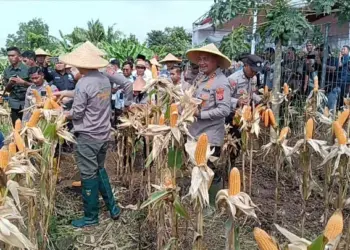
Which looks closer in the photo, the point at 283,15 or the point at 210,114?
the point at 210,114

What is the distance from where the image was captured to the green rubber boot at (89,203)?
3934 millimetres

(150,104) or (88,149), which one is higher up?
(150,104)

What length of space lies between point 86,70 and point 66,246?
1542 millimetres

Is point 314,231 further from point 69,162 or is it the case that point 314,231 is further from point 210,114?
point 69,162

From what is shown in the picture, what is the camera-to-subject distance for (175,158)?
9.09ft

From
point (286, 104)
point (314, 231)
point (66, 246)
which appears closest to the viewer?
point (66, 246)

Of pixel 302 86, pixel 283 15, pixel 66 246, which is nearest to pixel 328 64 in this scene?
pixel 302 86

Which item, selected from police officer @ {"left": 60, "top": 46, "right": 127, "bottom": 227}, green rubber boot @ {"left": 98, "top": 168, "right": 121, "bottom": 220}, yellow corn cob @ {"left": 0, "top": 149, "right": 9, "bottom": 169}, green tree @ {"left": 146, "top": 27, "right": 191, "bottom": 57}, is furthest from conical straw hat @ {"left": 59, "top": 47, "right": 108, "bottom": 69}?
green tree @ {"left": 146, "top": 27, "right": 191, "bottom": 57}

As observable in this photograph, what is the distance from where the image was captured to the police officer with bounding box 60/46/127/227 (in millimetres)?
3854

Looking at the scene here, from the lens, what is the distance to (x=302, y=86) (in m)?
7.47

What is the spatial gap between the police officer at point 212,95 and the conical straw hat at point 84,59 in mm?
868

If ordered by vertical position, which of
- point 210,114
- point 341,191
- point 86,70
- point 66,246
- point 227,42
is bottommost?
point 66,246

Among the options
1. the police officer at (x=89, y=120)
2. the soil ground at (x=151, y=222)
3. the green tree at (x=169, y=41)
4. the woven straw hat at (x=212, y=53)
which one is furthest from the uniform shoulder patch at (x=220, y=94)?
the green tree at (x=169, y=41)

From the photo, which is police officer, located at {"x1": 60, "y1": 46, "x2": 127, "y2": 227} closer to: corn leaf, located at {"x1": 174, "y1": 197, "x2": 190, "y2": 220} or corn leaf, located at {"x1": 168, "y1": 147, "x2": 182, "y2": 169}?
corn leaf, located at {"x1": 168, "y1": 147, "x2": 182, "y2": 169}
